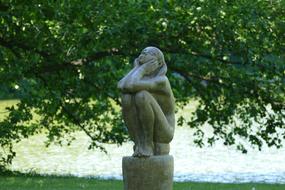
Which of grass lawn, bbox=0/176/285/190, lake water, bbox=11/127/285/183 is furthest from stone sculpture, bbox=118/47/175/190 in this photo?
lake water, bbox=11/127/285/183

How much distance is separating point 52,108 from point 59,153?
739cm

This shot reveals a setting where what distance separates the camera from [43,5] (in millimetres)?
15812

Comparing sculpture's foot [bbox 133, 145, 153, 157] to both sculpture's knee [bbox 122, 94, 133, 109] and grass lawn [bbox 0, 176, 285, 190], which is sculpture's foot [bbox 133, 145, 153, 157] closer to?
sculpture's knee [bbox 122, 94, 133, 109]

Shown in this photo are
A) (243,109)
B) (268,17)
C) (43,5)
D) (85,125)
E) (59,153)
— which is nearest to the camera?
(43,5)

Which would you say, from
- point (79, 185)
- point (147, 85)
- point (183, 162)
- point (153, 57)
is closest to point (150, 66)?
point (153, 57)

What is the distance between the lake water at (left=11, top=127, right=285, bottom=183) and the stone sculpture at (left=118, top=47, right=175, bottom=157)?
28.8 feet

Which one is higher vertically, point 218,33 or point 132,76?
point 218,33

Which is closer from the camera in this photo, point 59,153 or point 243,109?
point 243,109

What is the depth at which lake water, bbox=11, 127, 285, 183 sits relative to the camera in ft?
68.0

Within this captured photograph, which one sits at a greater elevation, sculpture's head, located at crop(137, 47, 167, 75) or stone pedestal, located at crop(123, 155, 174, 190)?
sculpture's head, located at crop(137, 47, 167, 75)

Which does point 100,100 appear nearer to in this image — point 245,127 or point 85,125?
point 85,125

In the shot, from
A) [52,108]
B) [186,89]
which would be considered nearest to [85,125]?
[52,108]

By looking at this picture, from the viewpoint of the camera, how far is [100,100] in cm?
1877

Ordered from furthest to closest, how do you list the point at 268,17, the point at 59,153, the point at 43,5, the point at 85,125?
1. the point at 59,153
2. the point at 85,125
3. the point at 268,17
4. the point at 43,5
